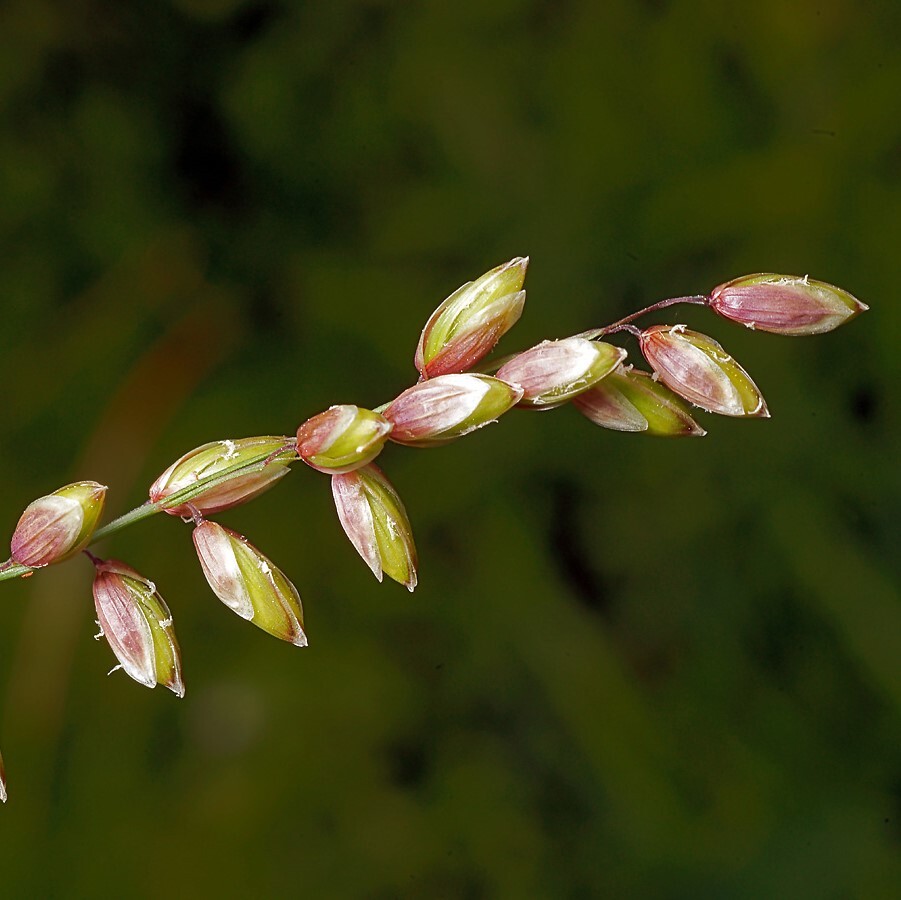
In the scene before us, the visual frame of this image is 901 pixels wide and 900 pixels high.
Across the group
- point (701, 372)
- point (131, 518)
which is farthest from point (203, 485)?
point (701, 372)

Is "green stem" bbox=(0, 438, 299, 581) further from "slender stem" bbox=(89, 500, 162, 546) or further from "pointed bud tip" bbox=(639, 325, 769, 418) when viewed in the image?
"pointed bud tip" bbox=(639, 325, 769, 418)

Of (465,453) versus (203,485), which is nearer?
(203,485)

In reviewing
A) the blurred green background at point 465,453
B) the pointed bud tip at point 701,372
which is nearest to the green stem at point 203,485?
the pointed bud tip at point 701,372

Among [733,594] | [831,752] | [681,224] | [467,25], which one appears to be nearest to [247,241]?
[467,25]

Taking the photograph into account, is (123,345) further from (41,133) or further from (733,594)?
(733,594)

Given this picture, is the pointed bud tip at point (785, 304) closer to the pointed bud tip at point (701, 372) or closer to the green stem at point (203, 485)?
the pointed bud tip at point (701, 372)

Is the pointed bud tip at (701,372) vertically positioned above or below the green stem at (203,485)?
below

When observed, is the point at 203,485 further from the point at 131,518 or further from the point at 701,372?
the point at 701,372

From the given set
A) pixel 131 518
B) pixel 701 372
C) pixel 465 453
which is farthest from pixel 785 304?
pixel 465 453

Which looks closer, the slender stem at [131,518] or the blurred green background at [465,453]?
the slender stem at [131,518]
